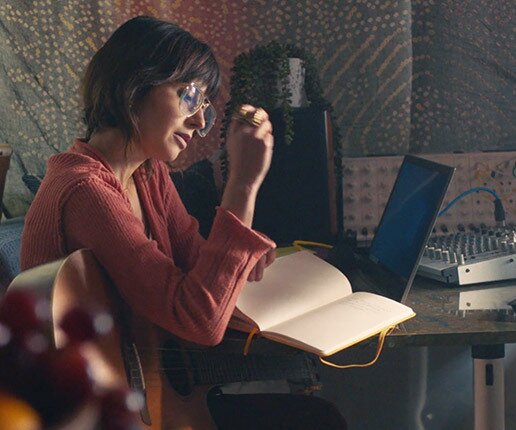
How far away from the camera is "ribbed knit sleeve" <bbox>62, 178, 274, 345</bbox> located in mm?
1200

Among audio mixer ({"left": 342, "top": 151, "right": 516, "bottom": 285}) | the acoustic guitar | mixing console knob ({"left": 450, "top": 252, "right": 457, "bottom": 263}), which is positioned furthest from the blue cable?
the acoustic guitar

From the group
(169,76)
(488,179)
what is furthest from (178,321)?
(488,179)

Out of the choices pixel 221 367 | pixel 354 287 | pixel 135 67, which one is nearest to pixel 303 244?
pixel 354 287

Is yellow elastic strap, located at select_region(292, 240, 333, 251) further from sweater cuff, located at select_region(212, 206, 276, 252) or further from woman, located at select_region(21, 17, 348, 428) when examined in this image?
sweater cuff, located at select_region(212, 206, 276, 252)

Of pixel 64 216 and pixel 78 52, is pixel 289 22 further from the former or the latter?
pixel 64 216

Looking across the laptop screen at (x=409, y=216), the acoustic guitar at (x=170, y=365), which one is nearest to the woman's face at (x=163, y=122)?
the acoustic guitar at (x=170, y=365)

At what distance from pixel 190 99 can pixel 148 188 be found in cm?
27

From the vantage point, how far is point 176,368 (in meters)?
1.32

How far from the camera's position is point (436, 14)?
2.19m

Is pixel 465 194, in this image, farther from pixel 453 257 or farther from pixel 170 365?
pixel 170 365

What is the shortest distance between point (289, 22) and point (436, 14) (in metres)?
0.43

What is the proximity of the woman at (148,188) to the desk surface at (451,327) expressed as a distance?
0.30 meters

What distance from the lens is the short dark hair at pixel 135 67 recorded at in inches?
52.5

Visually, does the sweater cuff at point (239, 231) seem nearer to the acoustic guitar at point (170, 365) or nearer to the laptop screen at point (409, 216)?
the acoustic guitar at point (170, 365)
